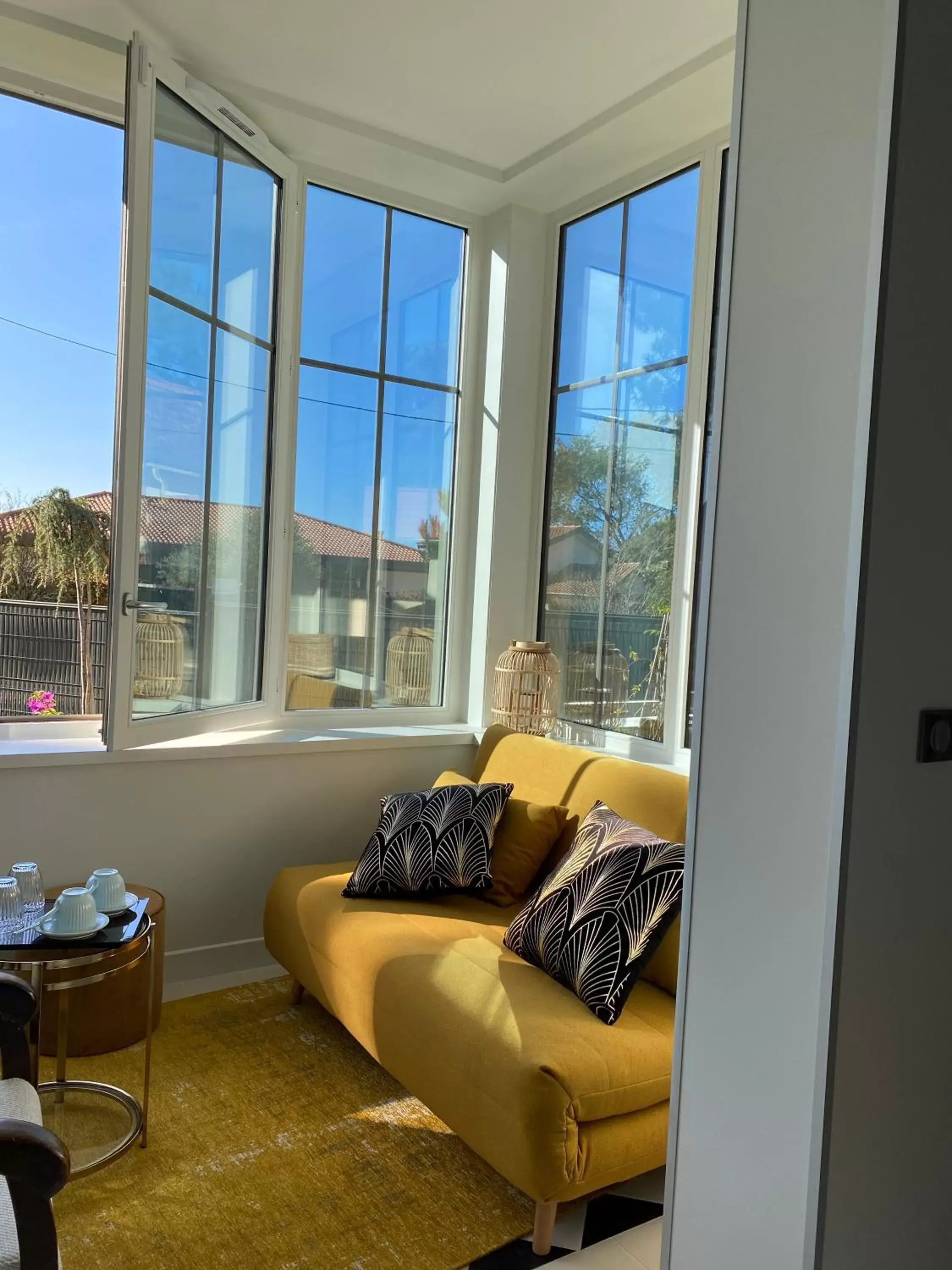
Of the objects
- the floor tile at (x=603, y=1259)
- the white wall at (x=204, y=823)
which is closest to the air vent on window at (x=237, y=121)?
the white wall at (x=204, y=823)

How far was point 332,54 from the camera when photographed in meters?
2.95

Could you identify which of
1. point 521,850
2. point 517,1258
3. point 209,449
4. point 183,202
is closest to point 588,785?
point 521,850

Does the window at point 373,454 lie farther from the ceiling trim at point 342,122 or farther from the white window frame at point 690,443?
the white window frame at point 690,443

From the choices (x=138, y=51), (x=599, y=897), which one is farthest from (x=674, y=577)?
(x=138, y=51)

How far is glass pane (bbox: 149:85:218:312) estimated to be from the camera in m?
2.95

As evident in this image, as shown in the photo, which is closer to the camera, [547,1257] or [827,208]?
[827,208]

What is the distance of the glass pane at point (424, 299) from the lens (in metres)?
3.88

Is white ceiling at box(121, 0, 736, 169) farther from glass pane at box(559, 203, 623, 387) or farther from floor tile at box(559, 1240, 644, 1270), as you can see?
floor tile at box(559, 1240, 644, 1270)

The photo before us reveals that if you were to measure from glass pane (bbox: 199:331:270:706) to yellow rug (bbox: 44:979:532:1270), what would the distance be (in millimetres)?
1205

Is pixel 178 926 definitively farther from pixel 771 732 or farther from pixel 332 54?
pixel 332 54

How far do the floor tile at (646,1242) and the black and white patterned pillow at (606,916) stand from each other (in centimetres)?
42

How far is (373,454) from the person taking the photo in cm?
386

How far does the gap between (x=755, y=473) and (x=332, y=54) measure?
2.27 metres

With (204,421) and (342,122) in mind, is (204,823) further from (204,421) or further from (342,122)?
(342,122)
